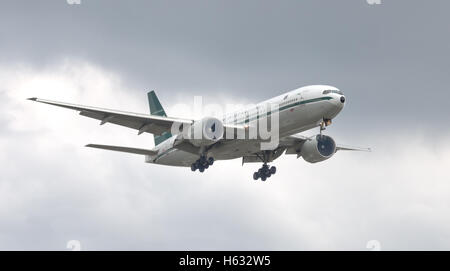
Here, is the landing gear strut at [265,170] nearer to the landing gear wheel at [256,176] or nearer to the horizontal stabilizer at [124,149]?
the landing gear wheel at [256,176]

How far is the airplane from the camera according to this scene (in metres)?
52.2

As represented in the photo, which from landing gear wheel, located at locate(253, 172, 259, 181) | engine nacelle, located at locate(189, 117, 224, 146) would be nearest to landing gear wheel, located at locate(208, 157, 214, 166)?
engine nacelle, located at locate(189, 117, 224, 146)

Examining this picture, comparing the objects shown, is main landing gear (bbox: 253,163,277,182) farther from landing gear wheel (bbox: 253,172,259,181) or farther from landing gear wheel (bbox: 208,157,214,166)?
landing gear wheel (bbox: 208,157,214,166)

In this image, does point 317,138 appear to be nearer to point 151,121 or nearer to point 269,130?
point 269,130

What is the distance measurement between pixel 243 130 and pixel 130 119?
8.32 meters

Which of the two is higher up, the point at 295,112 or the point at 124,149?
the point at 124,149

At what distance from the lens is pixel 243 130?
54750 millimetres

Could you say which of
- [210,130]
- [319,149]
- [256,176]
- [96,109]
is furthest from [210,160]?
[96,109]

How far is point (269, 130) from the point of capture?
54.2 meters

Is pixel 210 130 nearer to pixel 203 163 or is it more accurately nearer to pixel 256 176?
pixel 203 163
